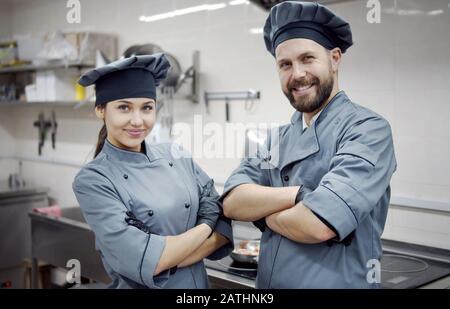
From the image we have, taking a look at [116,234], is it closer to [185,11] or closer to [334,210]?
[334,210]

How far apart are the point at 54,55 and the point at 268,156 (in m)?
1.98

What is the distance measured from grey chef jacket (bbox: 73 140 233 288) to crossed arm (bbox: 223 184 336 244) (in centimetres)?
10

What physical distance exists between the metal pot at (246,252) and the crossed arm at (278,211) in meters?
0.39

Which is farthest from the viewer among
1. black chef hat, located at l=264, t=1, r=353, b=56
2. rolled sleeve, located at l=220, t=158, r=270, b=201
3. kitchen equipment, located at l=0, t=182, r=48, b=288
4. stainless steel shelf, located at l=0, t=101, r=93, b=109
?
kitchen equipment, located at l=0, t=182, r=48, b=288

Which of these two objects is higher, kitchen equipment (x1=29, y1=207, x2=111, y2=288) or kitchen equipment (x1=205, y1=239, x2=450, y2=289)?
kitchen equipment (x1=205, y1=239, x2=450, y2=289)

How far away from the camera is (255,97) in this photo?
2.13m

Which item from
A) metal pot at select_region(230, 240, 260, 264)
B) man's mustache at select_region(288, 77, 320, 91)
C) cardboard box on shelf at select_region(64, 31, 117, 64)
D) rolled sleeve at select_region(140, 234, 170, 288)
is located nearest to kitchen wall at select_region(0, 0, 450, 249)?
metal pot at select_region(230, 240, 260, 264)

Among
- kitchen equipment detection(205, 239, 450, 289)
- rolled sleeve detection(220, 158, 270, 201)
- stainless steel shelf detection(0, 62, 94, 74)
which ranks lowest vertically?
kitchen equipment detection(205, 239, 450, 289)

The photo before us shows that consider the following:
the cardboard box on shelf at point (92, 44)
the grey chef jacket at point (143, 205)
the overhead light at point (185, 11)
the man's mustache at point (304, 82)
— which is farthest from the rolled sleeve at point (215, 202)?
the cardboard box on shelf at point (92, 44)

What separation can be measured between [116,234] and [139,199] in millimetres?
108

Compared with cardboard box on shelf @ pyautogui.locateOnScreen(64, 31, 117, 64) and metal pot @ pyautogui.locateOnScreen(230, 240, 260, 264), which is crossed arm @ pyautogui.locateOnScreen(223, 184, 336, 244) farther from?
cardboard box on shelf @ pyautogui.locateOnScreen(64, 31, 117, 64)

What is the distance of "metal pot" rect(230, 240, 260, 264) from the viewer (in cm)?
163

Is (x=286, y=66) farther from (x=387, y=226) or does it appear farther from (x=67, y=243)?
(x=67, y=243)
